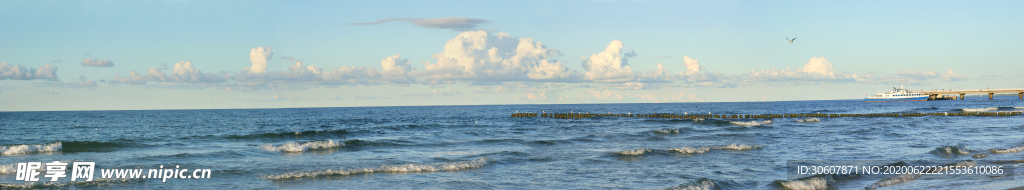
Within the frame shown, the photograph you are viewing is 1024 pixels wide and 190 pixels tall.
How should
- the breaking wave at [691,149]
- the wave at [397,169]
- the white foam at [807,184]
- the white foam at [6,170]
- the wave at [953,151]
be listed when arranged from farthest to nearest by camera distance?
the breaking wave at [691,149] → the wave at [953,151] → the white foam at [6,170] → the wave at [397,169] → the white foam at [807,184]

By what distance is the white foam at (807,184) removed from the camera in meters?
16.2

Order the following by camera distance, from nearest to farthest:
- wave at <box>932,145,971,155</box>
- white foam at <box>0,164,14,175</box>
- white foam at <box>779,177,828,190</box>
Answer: white foam at <box>779,177,828,190</box>, white foam at <box>0,164,14,175</box>, wave at <box>932,145,971,155</box>

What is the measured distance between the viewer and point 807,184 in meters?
16.3

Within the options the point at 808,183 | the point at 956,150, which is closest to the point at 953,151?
the point at 956,150

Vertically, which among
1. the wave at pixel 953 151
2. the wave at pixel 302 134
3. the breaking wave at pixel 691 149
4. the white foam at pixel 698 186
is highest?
the wave at pixel 953 151

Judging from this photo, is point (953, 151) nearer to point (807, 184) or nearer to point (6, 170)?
point (807, 184)

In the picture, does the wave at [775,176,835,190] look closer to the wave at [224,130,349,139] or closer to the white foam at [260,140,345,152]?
the white foam at [260,140,345,152]

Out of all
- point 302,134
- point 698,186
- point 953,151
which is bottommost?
point 302,134

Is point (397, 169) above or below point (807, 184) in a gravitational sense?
below

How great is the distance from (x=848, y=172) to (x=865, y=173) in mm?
521

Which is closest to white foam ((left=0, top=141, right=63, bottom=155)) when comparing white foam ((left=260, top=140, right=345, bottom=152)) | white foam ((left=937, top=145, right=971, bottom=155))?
white foam ((left=260, top=140, right=345, bottom=152))

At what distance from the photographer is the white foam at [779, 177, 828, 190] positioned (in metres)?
16.2

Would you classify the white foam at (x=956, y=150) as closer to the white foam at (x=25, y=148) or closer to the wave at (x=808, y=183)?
the wave at (x=808, y=183)

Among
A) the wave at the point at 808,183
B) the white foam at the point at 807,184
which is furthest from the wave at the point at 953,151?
the white foam at the point at 807,184
